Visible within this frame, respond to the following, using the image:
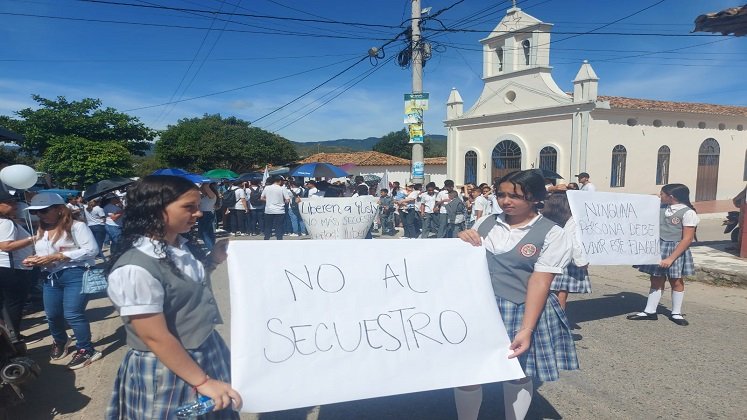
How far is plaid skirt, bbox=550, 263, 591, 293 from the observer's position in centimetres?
431

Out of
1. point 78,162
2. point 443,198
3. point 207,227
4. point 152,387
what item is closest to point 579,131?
point 443,198

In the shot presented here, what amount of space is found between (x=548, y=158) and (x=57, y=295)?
19197 millimetres

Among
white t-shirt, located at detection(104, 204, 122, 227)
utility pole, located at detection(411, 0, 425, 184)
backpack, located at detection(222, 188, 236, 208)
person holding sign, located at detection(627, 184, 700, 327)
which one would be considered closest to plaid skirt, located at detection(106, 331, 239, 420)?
person holding sign, located at detection(627, 184, 700, 327)

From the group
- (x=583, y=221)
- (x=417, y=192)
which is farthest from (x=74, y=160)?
(x=583, y=221)

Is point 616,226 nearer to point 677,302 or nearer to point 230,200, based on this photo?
point 677,302

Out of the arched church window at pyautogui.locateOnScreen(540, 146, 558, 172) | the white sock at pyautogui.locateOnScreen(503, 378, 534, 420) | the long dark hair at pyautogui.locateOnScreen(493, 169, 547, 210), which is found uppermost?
the arched church window at pyautogui.locateOnScreen(540, 146, 558, 172)

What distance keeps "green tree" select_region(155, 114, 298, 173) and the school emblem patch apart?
44.6m

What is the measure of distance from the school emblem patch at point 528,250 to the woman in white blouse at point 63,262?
3.66m

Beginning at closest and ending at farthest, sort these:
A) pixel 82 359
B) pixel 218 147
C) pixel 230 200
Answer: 1. pixel 82 359
2. pixel 230 200
3. pixel 218 147

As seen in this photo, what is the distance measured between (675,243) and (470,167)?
18.7 meters

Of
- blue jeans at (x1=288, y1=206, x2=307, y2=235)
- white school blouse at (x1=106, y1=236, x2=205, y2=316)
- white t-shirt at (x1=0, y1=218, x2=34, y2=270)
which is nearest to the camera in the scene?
white school blouse at (x1=106, y1=236, x2=205, y2=316)

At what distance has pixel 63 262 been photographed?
3.95m

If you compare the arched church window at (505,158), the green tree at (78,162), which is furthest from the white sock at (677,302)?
the green tree at (78,162)

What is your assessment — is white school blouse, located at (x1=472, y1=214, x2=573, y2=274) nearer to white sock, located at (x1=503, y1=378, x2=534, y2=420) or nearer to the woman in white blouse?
white sock, located at (x1=503, y1=378, x2=534, y2=420)
